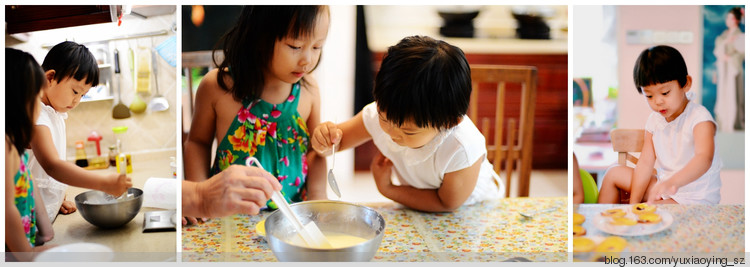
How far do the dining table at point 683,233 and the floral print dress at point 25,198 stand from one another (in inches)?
33.9

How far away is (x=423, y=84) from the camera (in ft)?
2.61

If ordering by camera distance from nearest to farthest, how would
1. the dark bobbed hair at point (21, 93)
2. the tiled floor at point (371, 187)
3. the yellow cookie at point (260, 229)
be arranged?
the dark bobbed hair at point (21, 93) → the yellow cookie at point (260, 229) → the tiled floor at point (371, 187)

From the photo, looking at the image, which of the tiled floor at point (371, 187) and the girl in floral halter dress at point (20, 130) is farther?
the tiled floor at point (371, 187)

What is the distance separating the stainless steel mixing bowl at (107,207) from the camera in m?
0.82

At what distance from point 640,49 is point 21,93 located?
37.3 inches

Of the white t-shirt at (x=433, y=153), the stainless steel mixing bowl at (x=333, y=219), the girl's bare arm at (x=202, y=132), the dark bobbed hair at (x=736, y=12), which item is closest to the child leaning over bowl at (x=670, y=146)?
the dark bobbed hair at (x=736, y=12)

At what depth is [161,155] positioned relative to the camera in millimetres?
843

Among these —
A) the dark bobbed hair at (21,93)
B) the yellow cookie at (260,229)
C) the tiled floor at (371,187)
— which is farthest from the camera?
the tiled floor at (371,187)

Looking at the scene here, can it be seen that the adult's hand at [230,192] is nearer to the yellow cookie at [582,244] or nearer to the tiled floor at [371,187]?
the tiled floor at [371,187]

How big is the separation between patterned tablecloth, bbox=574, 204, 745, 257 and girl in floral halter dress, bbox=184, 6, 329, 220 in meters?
0.49

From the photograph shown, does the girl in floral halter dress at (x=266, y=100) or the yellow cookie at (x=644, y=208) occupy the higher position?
the girl in floral halter dress at (x=266, y=100)

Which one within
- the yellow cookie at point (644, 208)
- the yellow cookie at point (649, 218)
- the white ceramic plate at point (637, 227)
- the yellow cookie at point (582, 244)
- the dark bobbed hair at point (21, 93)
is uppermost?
the dark bobbed hair at point (21, 93)

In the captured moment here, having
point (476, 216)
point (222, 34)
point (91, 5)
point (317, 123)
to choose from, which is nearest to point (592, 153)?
point (476, 216)

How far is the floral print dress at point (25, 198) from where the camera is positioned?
0.78 metres
